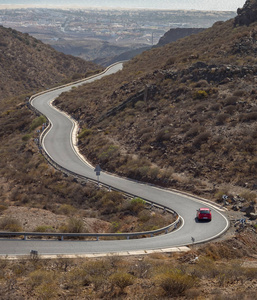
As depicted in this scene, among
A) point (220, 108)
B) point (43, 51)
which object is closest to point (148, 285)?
point (220, 108)

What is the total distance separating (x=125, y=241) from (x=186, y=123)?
Result: 18.3 metres

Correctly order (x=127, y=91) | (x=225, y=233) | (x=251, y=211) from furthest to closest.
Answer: (x=127, y=91) < (x=251, y=211) < (x=225, y=233)

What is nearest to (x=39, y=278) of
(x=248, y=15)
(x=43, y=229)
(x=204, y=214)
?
(x=43, y=229)

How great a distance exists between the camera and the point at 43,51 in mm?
116000

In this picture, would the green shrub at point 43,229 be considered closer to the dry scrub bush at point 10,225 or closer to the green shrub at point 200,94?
the dry scrub bush at point 10,225

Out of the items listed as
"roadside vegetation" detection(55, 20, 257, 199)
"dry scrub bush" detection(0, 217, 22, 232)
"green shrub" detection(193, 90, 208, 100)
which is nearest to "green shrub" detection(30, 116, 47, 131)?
"roadside vegetation" detection(55, 20, 257, 199)

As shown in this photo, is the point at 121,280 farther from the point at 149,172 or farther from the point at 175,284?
the point at 149,172

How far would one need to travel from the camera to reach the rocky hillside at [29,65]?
3671 inches

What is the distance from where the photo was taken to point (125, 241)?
18016mm

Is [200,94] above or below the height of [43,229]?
above

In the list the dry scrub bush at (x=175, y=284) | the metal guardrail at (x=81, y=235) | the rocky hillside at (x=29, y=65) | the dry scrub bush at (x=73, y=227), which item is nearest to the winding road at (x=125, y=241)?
the metal guardrail at (x=81, y=235)

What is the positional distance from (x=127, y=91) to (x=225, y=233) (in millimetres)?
32092

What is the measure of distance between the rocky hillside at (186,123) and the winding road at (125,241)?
135 cm

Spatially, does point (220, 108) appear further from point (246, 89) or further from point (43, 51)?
point (43, 51)
